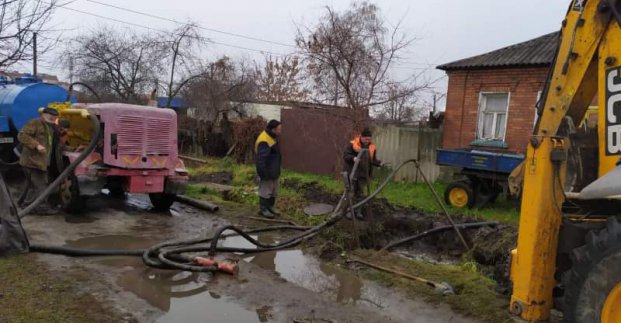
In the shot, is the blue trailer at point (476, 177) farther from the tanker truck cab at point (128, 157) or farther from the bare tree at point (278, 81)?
the bare tree at point (278, 81)

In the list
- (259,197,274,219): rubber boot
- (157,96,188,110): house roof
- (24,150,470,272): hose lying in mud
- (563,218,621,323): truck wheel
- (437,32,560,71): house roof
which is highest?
(437,32,560,71): house roof

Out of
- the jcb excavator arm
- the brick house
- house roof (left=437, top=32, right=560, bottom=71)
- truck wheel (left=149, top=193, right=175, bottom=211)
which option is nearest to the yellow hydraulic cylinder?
the jcb excavator arm

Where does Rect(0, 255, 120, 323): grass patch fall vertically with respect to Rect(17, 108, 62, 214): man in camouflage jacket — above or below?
below

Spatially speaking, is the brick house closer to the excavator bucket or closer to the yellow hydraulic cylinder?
the yellow hydraulic cylinder

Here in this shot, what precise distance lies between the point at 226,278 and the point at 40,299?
1.86 meters

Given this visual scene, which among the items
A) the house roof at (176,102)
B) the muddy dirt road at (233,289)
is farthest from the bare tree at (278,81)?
the muddy dirt road at (233,289)

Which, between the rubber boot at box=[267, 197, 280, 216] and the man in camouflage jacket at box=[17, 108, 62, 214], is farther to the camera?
the rubber boot at box=[267, 197, 280, 216]

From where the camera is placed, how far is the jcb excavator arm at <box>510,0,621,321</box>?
3.91 metres

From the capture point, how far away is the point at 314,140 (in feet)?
55.7

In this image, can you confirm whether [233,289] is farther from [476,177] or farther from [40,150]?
[476,177]

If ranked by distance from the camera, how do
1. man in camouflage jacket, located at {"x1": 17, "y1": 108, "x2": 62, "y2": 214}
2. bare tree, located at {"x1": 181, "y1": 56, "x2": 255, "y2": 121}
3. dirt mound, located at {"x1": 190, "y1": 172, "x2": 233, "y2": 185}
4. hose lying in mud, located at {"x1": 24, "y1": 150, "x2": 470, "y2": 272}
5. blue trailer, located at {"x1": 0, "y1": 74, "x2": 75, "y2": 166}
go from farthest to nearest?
1. bare tree, located at {"x1": 181, "y1": 56, "x2": 255, "y2": 121}
2. dirt mound, located at {"x1": 190, "y1": 172, "x2": 233, "y2": 185}
3. blue trailer, located at {"x1": 0, "y1": 74, "x2": 75, "y2": 166}
4. man in camouflage jacket, located at {"x1": 17, "y1": 108, "x2": 62, "y2": 214}
5. hose lying in mud, located at {"x1": 24, "y1": 150, "x2": 470, "y2": 272}

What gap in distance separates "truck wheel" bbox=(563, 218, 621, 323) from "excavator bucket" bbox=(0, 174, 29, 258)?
5.76m

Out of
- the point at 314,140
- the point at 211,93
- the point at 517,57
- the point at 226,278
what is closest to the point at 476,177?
the point at 517,57

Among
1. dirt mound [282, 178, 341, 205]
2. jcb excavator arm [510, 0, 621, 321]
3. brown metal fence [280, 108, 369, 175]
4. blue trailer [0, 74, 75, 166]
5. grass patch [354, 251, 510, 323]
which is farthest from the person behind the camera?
brown metal fence [280, 108, 369, 175]
